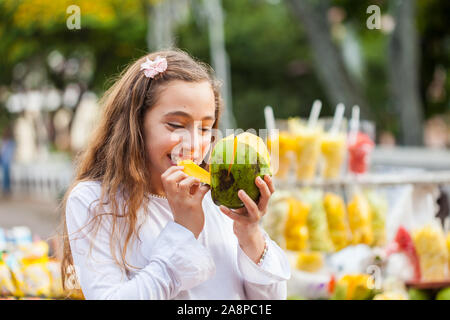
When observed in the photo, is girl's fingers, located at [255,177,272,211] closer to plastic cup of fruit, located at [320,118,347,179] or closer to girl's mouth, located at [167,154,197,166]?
girl's mouth, located at [167,154,197,166]

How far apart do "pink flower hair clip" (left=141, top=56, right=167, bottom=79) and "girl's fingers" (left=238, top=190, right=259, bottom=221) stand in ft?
1.66

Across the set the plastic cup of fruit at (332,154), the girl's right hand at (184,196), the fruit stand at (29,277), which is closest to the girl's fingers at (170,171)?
the girl's right hand at (184,196)

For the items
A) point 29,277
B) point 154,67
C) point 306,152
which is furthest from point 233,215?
point 306,152

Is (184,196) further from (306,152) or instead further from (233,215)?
(306,152)

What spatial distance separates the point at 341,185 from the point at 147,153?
2.56m

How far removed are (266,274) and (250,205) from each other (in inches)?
12.0

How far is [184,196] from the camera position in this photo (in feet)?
5.01

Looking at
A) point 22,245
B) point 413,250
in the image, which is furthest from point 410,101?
point 22,245

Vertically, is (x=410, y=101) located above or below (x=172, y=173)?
above

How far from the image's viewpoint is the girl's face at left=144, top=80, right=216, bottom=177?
165 cm

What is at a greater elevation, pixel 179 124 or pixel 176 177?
pixel 179 124

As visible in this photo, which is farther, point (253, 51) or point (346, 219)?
point (253, 51)

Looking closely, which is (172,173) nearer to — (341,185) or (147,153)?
(147,153)

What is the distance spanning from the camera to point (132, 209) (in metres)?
1.66
